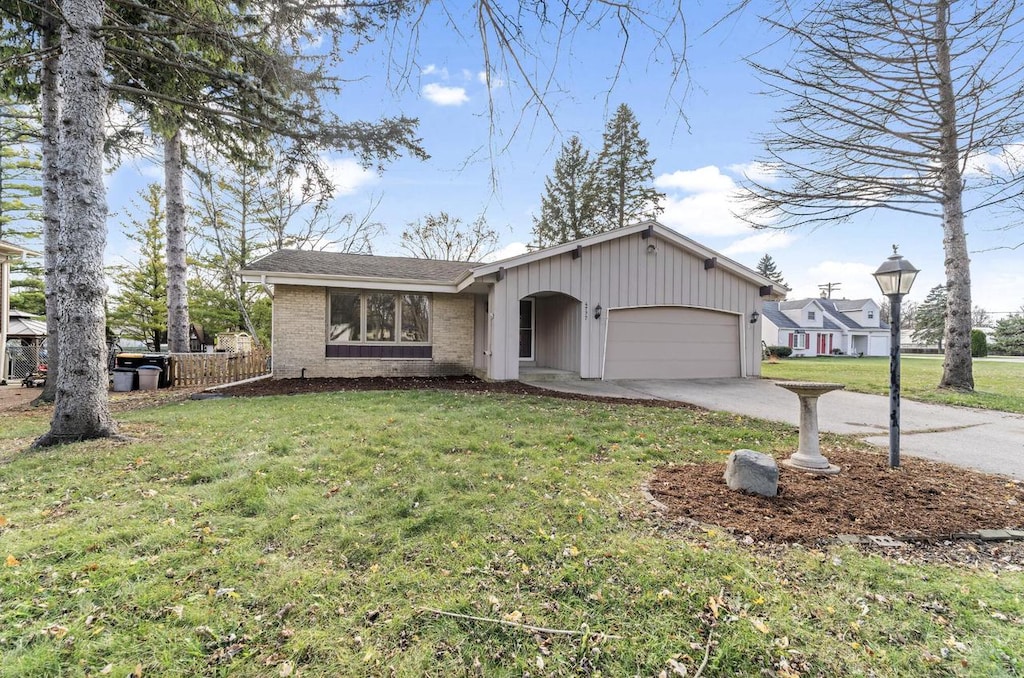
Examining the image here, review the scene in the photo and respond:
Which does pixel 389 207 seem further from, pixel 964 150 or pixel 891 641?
pixel 891 641

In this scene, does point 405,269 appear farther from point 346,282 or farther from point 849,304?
point 849,304

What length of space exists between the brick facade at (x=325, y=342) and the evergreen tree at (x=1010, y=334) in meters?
41.1

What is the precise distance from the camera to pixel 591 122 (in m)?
2.68

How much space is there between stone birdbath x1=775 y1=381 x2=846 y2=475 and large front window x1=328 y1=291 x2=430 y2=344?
992cm

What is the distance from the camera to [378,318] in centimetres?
1252

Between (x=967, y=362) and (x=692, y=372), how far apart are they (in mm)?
6087

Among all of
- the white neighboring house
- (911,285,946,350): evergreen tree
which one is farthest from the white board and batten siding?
(911,285,946,350): evergreen tree

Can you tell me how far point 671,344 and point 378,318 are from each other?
812 centimetres

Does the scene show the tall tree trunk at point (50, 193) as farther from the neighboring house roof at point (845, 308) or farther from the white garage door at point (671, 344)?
the neighboring house roof at point (845, 308)

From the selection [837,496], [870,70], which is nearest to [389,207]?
[870,70]

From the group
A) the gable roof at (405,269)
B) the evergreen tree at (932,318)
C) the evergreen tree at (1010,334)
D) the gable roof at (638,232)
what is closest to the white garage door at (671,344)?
the gable roof at (638,232)

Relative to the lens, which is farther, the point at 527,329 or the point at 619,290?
the point at 527,329

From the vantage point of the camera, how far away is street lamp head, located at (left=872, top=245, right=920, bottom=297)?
15.4 ft

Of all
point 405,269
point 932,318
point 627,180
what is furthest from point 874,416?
point 932,318
